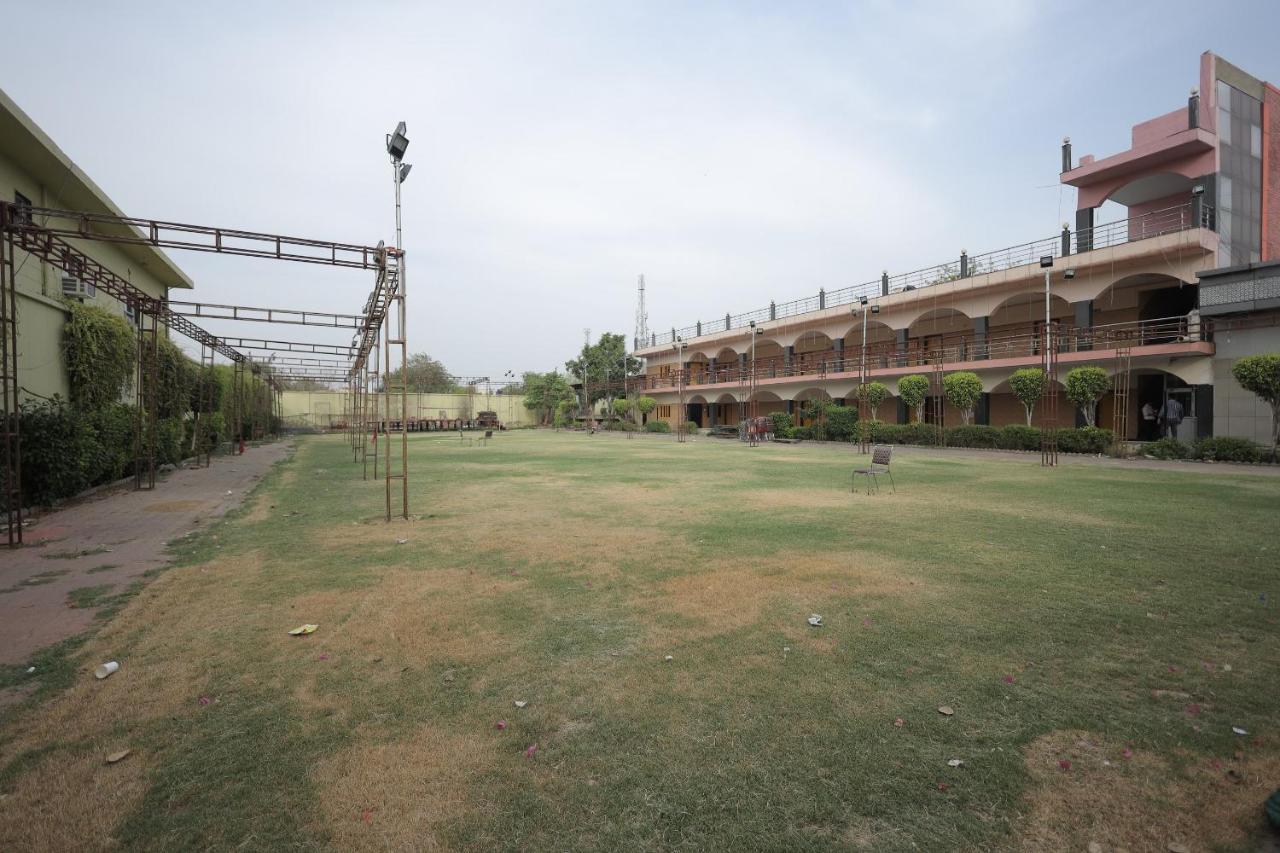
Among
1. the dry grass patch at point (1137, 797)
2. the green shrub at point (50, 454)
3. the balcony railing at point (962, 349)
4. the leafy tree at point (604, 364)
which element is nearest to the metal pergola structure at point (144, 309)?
the green shrub at point (50, 454)

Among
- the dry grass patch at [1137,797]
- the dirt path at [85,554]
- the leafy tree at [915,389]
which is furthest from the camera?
the leafy tree at [915,389]

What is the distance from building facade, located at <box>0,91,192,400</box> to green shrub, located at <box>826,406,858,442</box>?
29.7 metres

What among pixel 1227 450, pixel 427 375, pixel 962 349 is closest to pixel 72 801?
pixel 1227 450

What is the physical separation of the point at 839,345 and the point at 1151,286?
15767mm

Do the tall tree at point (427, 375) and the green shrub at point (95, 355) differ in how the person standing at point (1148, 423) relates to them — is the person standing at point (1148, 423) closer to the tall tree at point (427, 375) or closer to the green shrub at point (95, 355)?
the green shrub at point (95, 355)

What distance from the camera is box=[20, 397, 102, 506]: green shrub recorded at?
955 cm

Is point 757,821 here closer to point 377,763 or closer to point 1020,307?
point 377,763

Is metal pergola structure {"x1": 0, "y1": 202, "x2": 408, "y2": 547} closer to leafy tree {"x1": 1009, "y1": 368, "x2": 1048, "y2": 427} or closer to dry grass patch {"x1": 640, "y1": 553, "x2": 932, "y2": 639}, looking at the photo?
dry grass patch {"x1": 640, "y1": 553, "x2": 932, "y2": 639}

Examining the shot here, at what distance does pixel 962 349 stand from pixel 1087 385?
10.7m

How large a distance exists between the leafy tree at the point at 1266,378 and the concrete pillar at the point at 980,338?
12.1 meters

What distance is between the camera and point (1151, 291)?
25.4 m

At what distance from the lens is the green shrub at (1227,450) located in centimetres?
1667

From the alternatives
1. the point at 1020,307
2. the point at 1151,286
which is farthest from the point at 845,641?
the point at 1020,307

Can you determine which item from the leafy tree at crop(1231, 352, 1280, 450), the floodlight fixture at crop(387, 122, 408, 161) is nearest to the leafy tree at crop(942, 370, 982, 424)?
the leafy tree at crop(1231, 352, 1280, 450)
